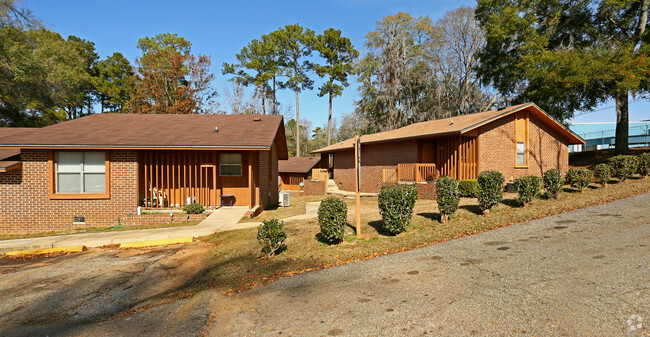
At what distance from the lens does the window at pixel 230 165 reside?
549 inches

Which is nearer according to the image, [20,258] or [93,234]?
[20,258]

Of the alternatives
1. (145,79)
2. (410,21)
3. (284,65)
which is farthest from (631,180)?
(145,79)

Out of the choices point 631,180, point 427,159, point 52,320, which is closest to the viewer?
point 52,320

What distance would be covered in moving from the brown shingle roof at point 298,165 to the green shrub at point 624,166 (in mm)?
22848

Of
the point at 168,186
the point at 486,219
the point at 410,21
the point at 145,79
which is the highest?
the point at 410,21

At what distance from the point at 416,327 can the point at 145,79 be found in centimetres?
3808

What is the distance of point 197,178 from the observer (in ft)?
45.8

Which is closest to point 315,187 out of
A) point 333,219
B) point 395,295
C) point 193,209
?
point 193,209

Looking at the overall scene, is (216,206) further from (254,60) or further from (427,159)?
(254,60)

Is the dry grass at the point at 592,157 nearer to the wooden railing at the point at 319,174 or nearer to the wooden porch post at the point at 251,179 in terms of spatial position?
the wooden railing at the point at 319,174

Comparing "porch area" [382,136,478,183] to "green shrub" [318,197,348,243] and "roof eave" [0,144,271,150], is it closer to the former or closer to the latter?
"roof eave" [0,144,271,150]

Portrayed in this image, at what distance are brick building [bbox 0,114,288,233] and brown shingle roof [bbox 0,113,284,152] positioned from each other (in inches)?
1.4

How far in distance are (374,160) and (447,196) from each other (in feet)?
45.8

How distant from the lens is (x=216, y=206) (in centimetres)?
1385
